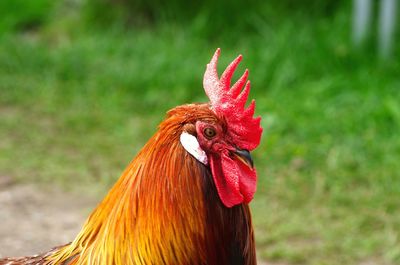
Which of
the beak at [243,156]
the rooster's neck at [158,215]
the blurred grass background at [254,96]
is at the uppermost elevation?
the blurred grass background at [254,96]

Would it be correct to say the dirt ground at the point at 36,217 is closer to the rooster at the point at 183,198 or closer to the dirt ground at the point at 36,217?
the dirt ground at the point at 36,217

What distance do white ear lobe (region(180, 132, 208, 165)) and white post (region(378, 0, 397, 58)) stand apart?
16.2ft

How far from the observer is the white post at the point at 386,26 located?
7.43 m

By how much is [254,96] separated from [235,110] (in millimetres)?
4243

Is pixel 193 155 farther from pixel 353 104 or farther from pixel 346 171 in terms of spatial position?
pixel 353 104

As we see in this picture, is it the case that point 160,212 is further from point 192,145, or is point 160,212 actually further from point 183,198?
point 192,145

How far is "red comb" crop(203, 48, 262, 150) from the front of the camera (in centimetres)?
287

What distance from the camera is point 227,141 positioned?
A: 9.30 ft

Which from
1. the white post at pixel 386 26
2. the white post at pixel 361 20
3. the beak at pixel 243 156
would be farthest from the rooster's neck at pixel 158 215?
the white post at pixel 361 20

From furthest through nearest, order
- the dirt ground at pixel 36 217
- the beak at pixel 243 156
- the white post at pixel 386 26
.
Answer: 1. the white post at pixel 386 26
2. the dirt ground at pixel 36 217
3. the beak at pixel 243 156

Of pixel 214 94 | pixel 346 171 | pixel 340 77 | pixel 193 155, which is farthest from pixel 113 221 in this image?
pixel 340 77

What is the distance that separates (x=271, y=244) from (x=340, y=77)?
2.57 meters

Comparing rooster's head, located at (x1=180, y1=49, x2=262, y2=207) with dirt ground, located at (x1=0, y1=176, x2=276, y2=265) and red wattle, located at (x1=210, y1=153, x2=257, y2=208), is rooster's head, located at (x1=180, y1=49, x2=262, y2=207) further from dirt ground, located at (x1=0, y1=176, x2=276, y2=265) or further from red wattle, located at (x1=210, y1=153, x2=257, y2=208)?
dirt ground, located at (x1=0, y1=176, x2=276, y2=265)

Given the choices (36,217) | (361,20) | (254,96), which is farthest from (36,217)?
(361,20)
